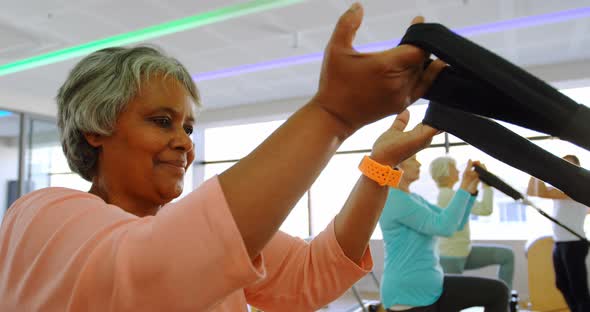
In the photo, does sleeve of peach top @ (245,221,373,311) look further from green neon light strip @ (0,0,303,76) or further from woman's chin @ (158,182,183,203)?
green neon light strip @ (0,0,303,76)

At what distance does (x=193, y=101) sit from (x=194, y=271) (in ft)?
1.71

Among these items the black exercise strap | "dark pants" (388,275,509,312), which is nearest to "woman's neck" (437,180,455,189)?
"dark pants" (388,275,509,312)

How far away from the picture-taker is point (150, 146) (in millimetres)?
760

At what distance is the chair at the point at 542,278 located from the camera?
4.74 metres

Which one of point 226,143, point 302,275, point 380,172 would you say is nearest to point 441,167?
point 302,275

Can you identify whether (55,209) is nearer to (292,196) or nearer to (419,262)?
(292,196)

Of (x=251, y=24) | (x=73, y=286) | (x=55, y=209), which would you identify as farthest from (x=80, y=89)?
(x=251, y=24)

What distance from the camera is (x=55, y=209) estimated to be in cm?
55

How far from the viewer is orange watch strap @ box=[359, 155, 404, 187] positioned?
2.53 feet

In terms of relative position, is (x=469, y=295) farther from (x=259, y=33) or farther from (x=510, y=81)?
(x=259, y=33)

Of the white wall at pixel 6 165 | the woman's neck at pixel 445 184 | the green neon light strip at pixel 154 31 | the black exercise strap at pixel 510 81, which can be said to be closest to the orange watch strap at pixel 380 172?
the black exercise strap at pixel 510 81

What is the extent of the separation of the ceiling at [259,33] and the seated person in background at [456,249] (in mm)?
1500

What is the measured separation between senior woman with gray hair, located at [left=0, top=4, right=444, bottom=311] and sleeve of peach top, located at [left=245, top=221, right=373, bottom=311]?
13cm

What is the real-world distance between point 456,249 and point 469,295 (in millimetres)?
1219
